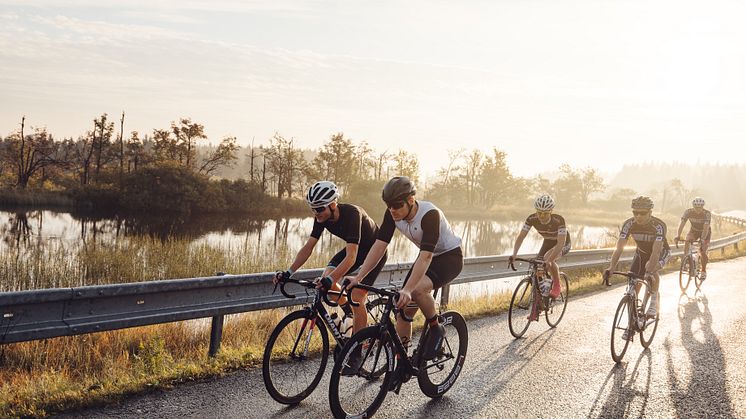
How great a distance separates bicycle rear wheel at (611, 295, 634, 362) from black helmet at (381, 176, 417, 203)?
3806mm

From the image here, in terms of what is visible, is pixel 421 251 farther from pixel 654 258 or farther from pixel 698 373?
pixel 654 258

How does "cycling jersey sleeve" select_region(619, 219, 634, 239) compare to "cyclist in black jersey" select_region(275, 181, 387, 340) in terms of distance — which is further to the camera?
"cycling jersey sleeve" select_region(619, 219, 634, 239)

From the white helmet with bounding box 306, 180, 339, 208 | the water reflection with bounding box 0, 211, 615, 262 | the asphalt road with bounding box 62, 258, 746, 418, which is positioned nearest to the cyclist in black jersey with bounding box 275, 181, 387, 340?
the white helmet with bounding box 306, 180, 339, 208

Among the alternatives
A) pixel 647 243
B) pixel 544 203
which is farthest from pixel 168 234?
pixel 647 243

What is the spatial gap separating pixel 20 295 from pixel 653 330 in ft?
25.1

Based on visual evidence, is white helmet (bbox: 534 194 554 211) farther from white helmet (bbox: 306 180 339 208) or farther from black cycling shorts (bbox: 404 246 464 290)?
white helmet (bbox: 306 180 339 208)

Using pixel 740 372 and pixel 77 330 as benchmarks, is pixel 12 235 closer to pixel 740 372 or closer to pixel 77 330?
pixel 77 330

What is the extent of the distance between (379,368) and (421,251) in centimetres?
108

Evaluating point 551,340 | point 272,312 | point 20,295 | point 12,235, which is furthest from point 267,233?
point 20,295

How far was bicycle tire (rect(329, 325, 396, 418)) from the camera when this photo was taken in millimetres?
4617

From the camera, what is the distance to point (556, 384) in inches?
245

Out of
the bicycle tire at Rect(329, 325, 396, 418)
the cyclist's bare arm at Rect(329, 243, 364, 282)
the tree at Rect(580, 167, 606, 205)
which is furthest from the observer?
the tree at Rect(580, 167, 606, 205)

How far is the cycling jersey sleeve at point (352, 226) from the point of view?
5652mm

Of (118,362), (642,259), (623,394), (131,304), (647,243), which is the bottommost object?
(118,362)
